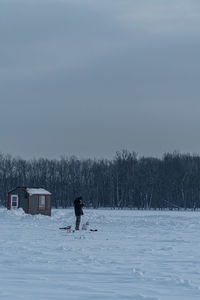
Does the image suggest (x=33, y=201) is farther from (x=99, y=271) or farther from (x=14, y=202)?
(x=99, y=271)

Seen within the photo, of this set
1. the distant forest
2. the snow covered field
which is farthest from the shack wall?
the distant forest

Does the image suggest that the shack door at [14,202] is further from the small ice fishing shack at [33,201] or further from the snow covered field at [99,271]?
the snow covered field at [99,271]

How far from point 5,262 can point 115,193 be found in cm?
7991

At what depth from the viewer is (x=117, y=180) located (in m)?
89.1

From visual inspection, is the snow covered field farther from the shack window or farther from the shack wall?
the shack window

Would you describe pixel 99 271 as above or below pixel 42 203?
below

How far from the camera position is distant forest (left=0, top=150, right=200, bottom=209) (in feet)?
289

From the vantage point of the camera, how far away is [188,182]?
292 feet

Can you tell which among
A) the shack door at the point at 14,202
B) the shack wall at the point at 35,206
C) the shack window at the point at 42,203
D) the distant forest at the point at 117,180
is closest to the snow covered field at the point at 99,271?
the shack wall at the point at 35,206

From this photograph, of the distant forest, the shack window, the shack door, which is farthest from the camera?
the distant forest

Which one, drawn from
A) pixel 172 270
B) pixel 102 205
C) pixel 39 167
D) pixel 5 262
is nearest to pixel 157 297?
pixel 172 270

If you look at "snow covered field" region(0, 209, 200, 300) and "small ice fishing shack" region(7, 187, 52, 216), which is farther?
"small ice fishing shack" region(7, 187, 52, 216)

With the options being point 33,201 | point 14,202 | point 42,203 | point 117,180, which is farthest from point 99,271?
point 117,180

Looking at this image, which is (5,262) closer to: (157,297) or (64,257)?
(64,257)
